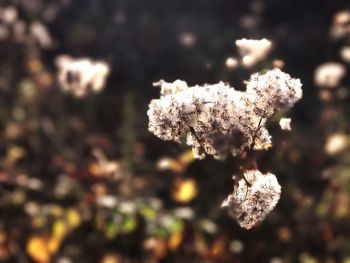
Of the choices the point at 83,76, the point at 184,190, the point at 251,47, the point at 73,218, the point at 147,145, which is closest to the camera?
the point at 251,47

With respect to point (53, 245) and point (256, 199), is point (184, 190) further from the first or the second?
point (256, 199)

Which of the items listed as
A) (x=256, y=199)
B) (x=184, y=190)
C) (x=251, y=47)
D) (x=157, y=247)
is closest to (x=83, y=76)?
(x=251, y=47)

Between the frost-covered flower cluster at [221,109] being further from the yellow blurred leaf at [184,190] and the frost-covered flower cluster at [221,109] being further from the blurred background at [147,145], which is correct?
the yellow blurred leaf at [184,190]

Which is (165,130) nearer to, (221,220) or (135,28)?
(221,220)

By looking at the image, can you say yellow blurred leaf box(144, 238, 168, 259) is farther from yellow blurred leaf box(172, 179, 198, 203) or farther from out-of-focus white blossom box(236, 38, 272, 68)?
out-of-focus white blossom box(236, 38, 272, 68)

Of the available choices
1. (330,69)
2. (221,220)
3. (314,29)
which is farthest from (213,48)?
(221,220)

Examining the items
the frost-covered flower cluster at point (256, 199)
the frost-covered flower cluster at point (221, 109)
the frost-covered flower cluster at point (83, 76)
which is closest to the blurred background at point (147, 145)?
the frost-covered flower cluster at point (221, 109)

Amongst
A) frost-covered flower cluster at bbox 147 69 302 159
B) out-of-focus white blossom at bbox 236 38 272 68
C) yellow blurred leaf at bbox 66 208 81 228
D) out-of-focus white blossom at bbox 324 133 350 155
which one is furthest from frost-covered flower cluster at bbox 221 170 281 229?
out-of-focus white blossom at bbox 324 133 350 155
